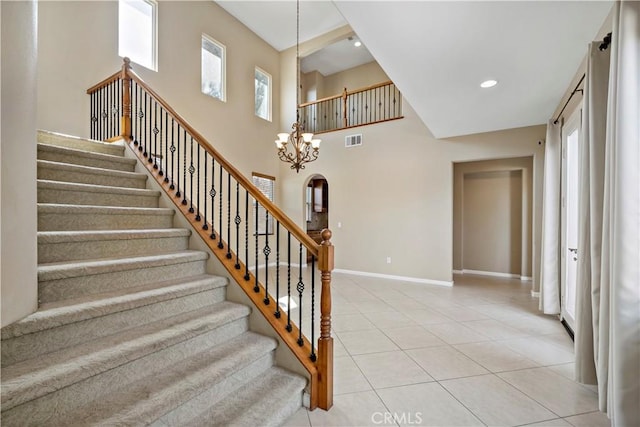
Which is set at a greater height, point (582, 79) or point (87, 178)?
point (582, 79)

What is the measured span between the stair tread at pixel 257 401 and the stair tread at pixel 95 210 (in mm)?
1719

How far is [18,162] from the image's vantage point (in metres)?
1.33

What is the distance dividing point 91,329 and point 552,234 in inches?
190

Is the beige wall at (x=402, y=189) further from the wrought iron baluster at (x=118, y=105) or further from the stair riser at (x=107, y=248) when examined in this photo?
the stair riser at (x=107, y=248)

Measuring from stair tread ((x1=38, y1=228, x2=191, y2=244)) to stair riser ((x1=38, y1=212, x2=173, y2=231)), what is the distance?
125 millimetres

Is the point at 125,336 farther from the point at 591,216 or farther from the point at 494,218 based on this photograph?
the point at 494,218

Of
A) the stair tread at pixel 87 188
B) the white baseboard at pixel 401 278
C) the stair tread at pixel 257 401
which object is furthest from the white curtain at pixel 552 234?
A: the stair tread at pixel 87 188

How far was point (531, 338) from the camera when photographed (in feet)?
9.93

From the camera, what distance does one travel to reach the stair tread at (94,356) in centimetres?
115

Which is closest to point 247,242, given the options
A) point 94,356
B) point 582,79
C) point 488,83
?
point 94,356

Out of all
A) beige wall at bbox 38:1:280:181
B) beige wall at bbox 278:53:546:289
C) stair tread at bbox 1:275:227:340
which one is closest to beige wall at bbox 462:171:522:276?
beige wall at bbox 278:53:546:289

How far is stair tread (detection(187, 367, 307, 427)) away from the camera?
152 centimetres

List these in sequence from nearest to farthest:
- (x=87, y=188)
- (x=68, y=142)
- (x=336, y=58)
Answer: (x=87, y=188) → (x=68, y=142) → (x=336, y=58)

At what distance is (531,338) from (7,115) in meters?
4.50
